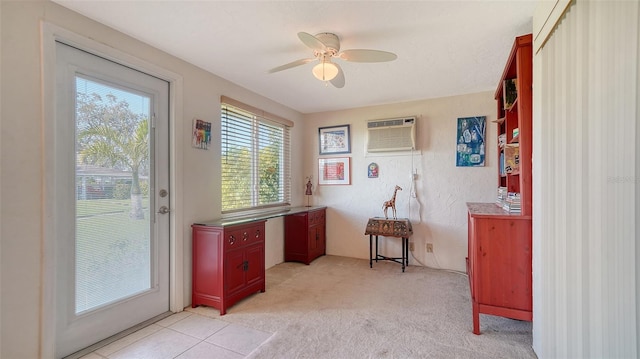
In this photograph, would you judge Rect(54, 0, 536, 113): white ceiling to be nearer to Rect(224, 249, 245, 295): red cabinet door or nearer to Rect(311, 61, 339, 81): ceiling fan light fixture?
Rect(311, 61, 339, 81): ceiling fan light fixture

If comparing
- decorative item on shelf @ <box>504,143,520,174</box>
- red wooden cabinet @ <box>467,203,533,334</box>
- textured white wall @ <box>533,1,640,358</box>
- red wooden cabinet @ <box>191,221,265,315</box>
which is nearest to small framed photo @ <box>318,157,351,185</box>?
red wooden cabinet @ <box>191,221,265,315</box>

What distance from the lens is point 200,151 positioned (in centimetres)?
267

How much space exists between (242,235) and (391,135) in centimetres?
244

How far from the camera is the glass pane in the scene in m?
1.86

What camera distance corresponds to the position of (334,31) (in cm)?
199

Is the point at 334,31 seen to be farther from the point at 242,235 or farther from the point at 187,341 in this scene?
the point at 187,341

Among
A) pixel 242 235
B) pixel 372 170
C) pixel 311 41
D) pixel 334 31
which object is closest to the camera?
pixel 311 41

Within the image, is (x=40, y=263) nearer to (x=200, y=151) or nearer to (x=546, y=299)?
(x=200, y=151)

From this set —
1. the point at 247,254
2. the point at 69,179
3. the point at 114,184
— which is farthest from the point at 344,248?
the point at 69,179

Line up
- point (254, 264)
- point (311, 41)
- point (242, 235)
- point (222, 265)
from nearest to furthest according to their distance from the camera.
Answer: point (311, 41) → point (222, 265) → point (242, 235) → point (254, 264)

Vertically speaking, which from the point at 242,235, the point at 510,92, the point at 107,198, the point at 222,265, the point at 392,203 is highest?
the point at 510,92

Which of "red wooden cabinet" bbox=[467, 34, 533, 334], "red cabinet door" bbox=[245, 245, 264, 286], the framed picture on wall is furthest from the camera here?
the framed picture on wall

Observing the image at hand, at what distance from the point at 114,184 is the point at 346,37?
6.83 ft

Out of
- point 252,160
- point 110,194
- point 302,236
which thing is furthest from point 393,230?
point 110,194
